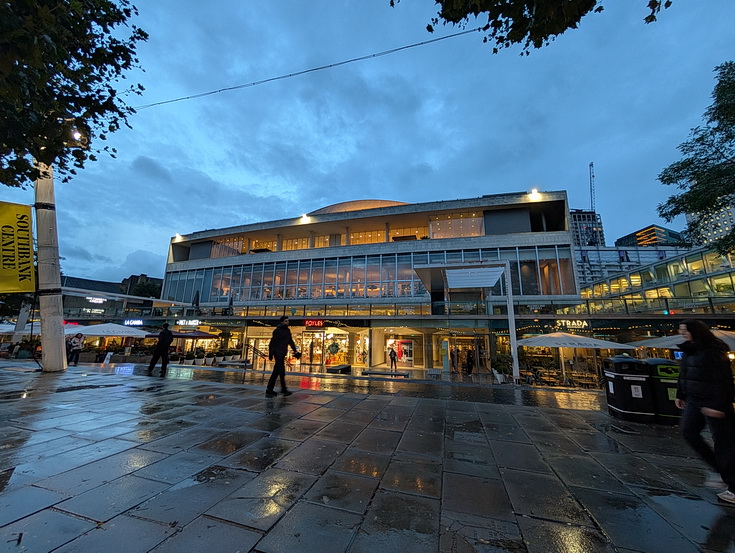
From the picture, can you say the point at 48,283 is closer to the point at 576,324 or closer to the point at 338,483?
the point at 338,483

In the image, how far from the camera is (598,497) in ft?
9.90

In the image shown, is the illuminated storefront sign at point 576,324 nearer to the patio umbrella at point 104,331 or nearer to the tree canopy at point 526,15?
the tree canopy at point 526,15

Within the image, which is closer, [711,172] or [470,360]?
[711,172]

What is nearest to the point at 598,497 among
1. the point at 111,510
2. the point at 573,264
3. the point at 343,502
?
the point at 343,502

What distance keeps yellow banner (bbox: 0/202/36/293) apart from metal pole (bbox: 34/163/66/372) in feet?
5.80

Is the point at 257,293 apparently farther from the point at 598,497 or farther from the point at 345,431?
the point at 598,497

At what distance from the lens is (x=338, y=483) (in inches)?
123

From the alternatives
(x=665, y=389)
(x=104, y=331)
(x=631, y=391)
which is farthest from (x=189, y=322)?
(x=665, y=389)

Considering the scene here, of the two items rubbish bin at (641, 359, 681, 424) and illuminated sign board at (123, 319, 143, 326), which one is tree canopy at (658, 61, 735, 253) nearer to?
rubbish bin at (641, 359, 681, 424)

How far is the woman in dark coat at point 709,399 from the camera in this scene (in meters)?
3.24

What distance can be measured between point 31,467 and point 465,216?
27177 millimetres

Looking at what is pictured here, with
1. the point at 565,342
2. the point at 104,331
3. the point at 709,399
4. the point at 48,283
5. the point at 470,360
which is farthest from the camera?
the point at 470,360

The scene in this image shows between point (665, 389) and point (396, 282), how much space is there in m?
19.2

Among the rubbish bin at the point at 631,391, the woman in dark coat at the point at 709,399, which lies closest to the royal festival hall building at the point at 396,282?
the rubbish bin at the point at 631,391
